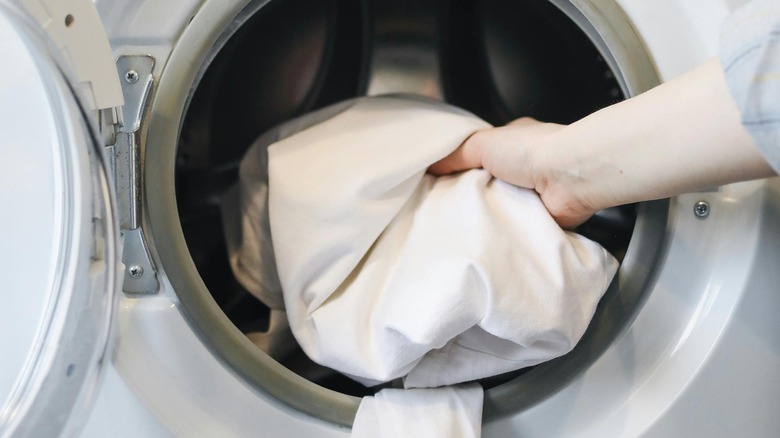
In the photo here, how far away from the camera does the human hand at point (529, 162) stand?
565 millimetres

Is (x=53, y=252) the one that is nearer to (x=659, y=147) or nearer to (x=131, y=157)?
(x=131, y=157)

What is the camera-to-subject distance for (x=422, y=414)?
0.59m

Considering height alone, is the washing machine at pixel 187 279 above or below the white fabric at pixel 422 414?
above

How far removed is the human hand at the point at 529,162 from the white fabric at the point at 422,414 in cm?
16

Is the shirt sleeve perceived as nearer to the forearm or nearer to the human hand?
the forearm

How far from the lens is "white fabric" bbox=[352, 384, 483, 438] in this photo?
58cm

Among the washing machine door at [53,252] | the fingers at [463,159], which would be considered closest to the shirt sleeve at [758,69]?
the fingers at [463,159]

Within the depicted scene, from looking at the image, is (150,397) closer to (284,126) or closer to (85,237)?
(85,237)

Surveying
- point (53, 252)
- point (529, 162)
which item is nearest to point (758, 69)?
point (529, 162)

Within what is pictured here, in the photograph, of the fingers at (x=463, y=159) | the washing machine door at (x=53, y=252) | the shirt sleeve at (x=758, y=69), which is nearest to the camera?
the shirt sleeve at (x=758, y=69)

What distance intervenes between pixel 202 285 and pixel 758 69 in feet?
1.40

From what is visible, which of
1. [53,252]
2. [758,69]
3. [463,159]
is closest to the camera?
[758,69]

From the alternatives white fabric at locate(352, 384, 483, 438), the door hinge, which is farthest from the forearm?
the door hinge

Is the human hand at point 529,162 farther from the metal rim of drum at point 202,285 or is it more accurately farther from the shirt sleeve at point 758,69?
the shirt sleeve at point 758,69
